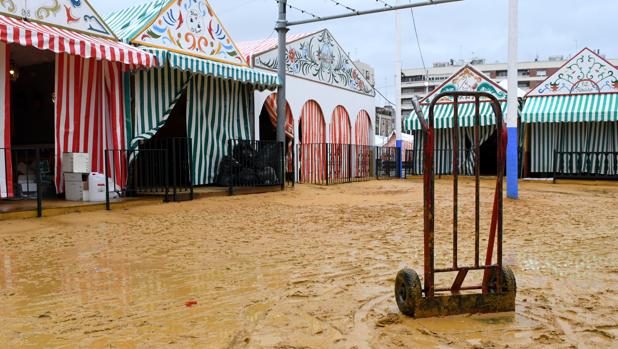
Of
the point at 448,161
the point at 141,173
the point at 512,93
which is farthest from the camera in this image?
the point at 448,161

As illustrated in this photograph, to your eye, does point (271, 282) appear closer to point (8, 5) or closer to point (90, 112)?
point (8, 5)

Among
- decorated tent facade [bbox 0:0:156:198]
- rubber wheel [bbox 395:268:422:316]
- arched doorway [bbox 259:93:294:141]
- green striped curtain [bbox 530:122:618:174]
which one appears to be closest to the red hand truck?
rubber wheel [bbox 395:268:422:316]

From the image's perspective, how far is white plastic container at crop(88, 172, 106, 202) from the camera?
29.5 ft

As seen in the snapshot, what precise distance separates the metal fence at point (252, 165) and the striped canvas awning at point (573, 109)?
33.6ft

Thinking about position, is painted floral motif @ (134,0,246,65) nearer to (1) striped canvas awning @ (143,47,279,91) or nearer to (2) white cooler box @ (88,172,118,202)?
(1) striped canvas awning @ (143,47,279,91)

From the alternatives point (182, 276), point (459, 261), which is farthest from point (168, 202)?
point (459, 261)

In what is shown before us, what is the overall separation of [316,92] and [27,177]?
36.6 ft

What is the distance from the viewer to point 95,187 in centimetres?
902

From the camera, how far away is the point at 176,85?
11.7 m

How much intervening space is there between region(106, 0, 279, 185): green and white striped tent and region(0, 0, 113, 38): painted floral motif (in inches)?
36.8

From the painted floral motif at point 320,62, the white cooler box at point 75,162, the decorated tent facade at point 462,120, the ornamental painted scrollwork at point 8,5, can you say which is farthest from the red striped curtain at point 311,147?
the ornamental painted scrollwork at point 8,5

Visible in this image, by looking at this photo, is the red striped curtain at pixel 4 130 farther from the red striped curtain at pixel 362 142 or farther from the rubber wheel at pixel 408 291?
the red striped curtain at pixel 362 142

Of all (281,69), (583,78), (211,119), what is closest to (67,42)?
(211,119)

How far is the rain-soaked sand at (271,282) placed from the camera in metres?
3.00
